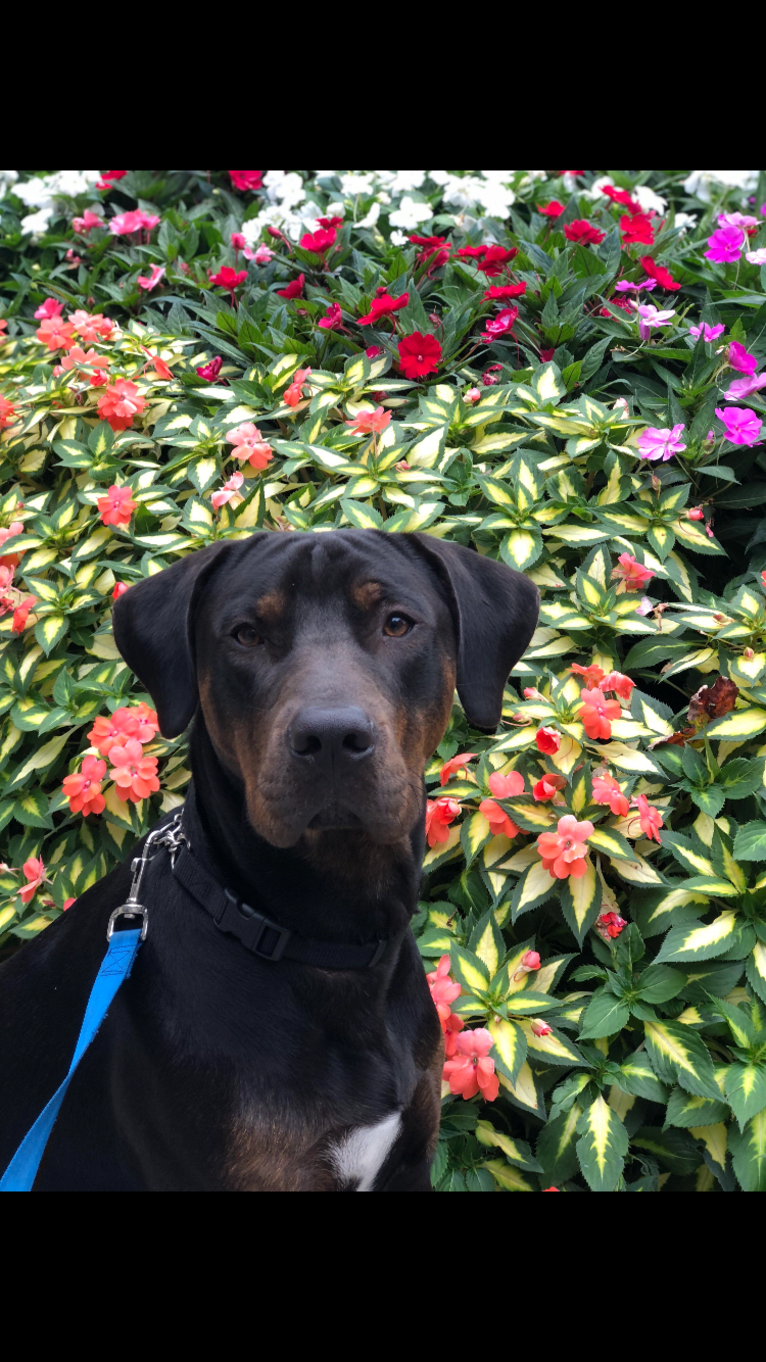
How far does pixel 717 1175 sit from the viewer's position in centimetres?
256

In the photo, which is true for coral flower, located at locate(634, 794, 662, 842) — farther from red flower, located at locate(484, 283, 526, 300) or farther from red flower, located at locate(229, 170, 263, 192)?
red flower, located at locate(229, 170, 263, 192)

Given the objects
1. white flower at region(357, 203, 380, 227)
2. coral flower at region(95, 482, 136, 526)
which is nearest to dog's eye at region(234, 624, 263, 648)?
coral flower at region(95, 482, 136, 526)

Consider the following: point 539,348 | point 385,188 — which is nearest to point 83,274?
point 385,188

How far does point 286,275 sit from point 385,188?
3.78 ft

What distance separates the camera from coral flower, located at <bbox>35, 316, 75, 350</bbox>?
15.3 feet

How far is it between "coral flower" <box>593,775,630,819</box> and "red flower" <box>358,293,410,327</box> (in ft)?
7.15

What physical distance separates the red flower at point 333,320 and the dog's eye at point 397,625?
2.45 metres

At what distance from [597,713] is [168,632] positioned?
118cm

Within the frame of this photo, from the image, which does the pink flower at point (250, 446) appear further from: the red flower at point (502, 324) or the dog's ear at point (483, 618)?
the dog's ear at point (483, 618)

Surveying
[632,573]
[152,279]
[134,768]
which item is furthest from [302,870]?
[152,279]

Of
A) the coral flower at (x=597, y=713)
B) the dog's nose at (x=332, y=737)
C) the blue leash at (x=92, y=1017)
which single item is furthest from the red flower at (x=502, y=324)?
the blue leash at (x=92, y=1017)

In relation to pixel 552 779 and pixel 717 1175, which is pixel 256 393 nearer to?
pixel 552 779

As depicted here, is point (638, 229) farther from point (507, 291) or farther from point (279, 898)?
point (279, 898)

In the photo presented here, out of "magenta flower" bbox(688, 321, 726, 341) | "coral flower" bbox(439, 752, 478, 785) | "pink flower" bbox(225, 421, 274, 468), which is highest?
"magenta flower" bbox(688, 321, 726, 341)
